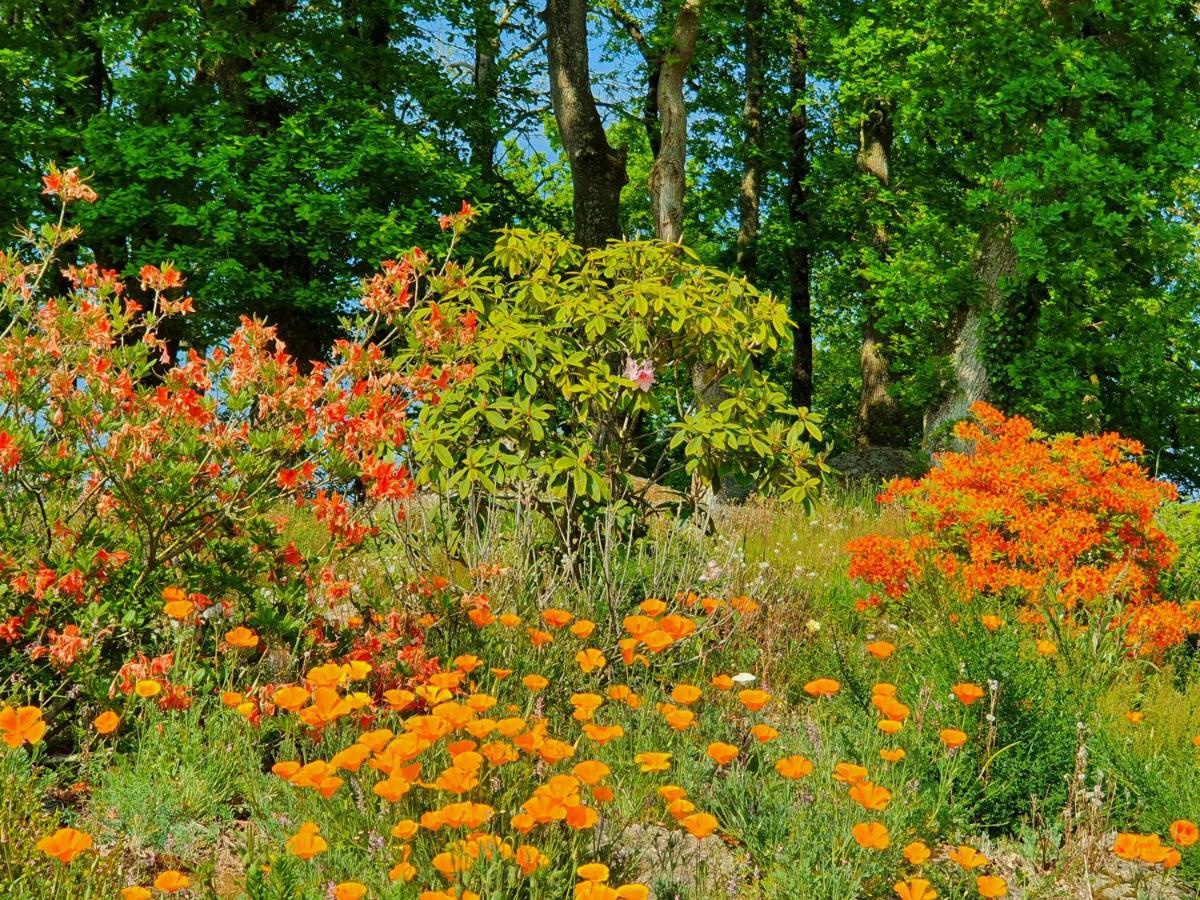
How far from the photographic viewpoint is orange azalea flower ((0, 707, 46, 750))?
8.45 feet

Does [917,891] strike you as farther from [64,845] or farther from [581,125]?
[581,125]

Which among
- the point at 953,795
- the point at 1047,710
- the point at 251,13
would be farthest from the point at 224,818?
the point at 251,13

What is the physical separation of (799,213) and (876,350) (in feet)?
14.8

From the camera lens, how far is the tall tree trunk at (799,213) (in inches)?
763

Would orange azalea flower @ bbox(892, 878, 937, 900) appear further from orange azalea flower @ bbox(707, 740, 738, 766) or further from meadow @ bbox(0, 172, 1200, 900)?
orange azalea flower @ bbox(707, 740, 738, 766)

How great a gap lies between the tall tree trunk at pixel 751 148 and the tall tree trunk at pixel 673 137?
553 cm

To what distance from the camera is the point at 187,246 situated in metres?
12.9

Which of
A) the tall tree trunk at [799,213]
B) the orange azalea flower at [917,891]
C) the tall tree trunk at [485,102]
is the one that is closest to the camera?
the orange azalea flower at [917,891]

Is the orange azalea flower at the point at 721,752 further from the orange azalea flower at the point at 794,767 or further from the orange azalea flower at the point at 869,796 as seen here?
the orange azalea flower at the point at 869,796

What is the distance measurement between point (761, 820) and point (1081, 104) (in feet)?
33.0

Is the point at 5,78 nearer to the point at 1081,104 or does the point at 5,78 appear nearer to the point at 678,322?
the point at 678,322

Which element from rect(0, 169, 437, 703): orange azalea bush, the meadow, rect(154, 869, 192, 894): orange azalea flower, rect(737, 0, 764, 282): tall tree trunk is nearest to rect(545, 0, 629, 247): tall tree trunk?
the meadow

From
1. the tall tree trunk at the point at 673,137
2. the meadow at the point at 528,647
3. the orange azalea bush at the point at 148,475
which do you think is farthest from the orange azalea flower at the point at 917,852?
the tall tree trunk at the point at 673,137

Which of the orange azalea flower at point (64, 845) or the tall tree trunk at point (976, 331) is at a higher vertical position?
the tall tree trunk at point (976, 331)
